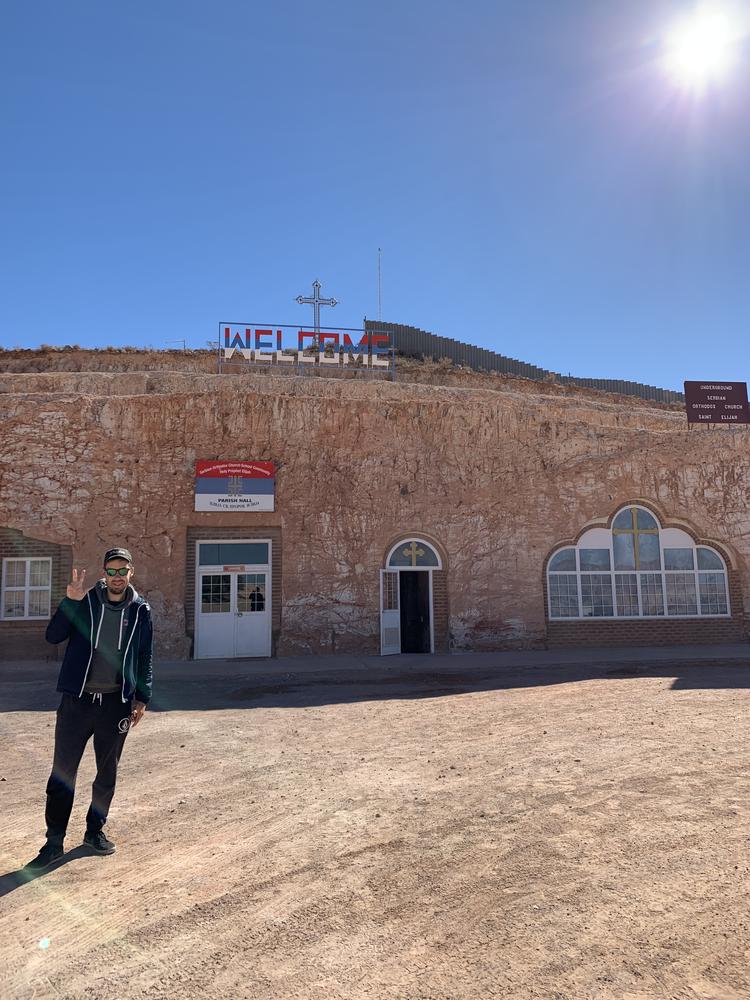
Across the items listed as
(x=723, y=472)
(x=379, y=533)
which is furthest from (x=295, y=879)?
(x=723, y=472)

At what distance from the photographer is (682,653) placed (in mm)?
14461

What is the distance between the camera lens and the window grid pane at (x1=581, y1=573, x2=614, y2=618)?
627 inches

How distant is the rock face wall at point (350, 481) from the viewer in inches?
556

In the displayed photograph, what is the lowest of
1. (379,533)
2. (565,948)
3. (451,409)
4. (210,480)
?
(565,948)

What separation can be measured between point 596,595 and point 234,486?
9002mm

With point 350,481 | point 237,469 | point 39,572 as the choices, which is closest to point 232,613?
point 237,469

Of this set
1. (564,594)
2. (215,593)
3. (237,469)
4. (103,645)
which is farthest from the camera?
(564,594)

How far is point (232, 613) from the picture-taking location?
14539 millimetres

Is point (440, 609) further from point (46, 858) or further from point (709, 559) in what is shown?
point (46, 858)

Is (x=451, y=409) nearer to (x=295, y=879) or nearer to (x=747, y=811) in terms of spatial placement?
(x=747, y=811)

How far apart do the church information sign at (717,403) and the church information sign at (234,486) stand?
1186 cm

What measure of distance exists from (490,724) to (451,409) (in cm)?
910

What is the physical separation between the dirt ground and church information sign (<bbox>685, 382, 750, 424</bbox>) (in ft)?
41.1

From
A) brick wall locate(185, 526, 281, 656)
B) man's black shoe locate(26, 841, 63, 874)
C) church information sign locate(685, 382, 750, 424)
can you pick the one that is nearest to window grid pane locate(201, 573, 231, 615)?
brick wall locate(185, 526, 281, 656)
